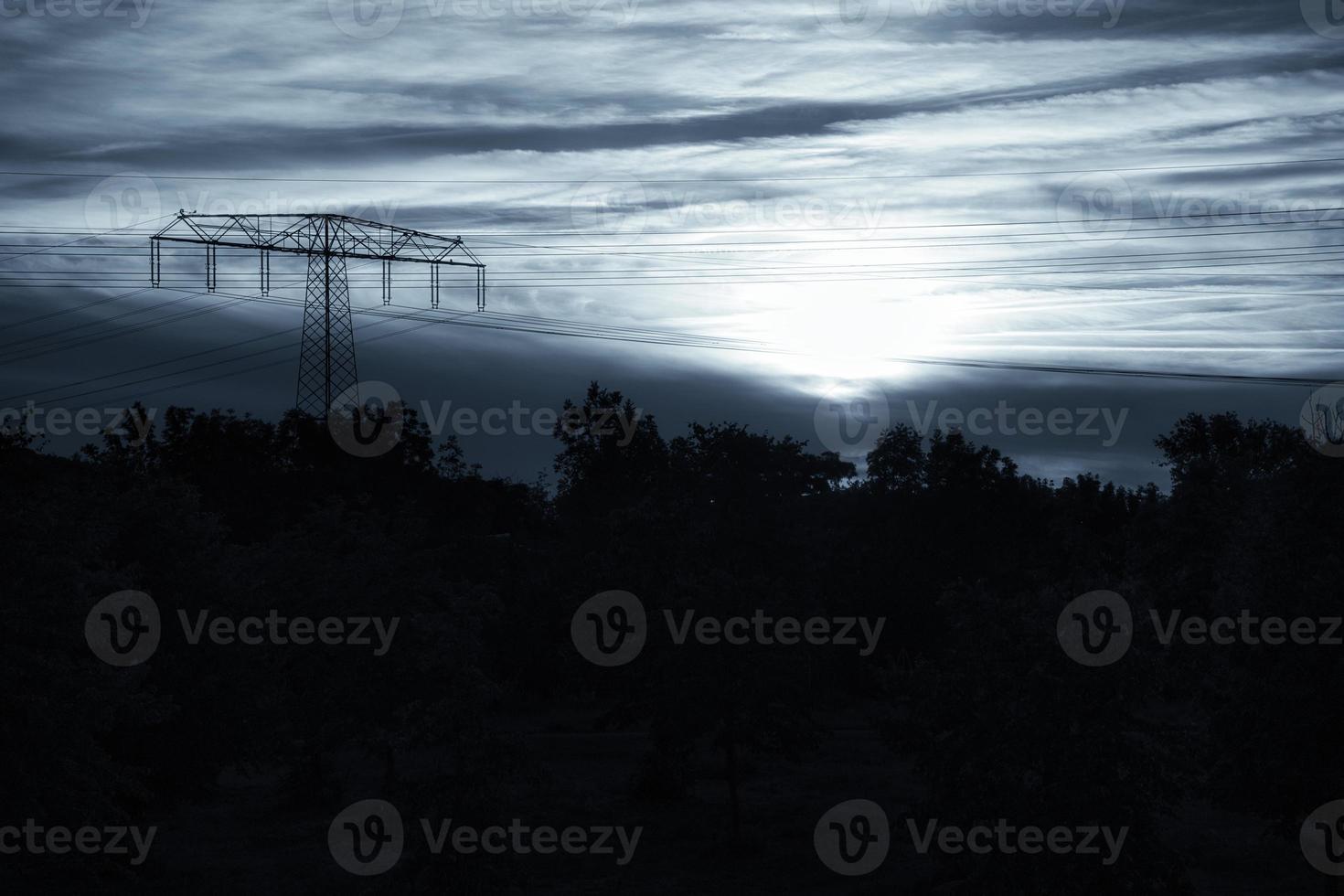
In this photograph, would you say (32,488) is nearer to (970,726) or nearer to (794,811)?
Result: (970,726)

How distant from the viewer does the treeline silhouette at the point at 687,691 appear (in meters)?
22.2

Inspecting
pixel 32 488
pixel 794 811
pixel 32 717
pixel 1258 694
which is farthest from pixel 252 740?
pixel 1258 694

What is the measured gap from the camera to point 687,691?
35.6m

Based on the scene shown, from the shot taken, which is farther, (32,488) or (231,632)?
(231,632)

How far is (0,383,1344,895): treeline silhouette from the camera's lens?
22.2m

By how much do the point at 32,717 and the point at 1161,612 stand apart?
39.7m

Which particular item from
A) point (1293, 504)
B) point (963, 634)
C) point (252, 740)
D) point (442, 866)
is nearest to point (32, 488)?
point (252, 740)

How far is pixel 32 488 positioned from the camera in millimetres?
27672

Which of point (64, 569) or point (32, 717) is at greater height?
point (64, 569)

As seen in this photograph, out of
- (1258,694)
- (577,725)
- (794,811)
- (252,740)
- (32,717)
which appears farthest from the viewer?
(577,725)

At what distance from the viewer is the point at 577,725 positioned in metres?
59.7

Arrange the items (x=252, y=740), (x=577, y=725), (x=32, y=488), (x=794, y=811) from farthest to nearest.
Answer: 1. (x=577, y=725)
2. (x=794, y=811)
3. (x=252, y=740)
4. (x=32, y=488)

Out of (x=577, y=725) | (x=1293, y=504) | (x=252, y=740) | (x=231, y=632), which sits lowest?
(x=577, y=725)

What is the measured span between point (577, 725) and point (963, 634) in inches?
1515
